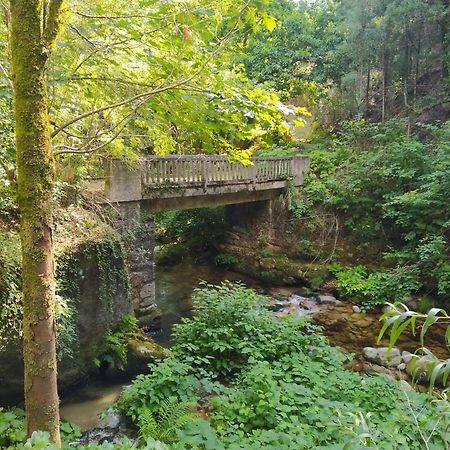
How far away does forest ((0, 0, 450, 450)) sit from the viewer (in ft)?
7.19

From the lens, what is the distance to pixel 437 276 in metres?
8.81

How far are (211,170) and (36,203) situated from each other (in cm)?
807

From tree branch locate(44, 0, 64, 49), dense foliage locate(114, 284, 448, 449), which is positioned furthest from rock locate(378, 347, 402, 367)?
A: tree branch locate(44, 0, 64, 49)

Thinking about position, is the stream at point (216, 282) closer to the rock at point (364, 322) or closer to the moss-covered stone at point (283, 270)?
the rock at point (364, 322)

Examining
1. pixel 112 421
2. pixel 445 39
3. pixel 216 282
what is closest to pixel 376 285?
pixel 216 282

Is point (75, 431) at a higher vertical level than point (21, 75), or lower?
lower

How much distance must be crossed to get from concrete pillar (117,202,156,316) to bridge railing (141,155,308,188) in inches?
32.1

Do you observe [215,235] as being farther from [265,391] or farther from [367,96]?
[265,391]

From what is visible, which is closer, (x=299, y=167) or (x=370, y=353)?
(x=370, y=353)

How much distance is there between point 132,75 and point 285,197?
10112 millimetres

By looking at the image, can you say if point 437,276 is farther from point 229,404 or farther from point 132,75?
point 132,75

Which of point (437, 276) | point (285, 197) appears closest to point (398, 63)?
point (285, 197)

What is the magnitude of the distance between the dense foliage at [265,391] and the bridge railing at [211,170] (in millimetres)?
3485

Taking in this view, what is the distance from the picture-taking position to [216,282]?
12656 mm
